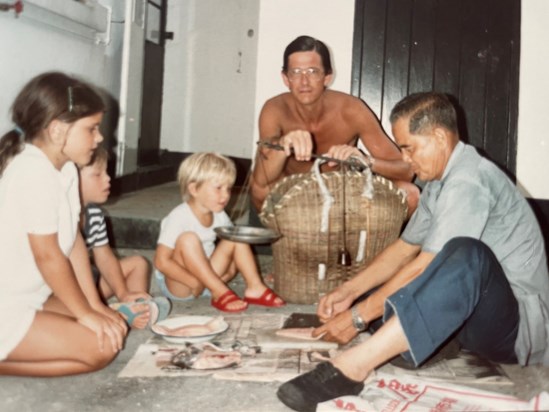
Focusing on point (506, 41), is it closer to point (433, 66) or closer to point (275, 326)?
point (433, 66)

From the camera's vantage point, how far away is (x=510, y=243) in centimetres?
153

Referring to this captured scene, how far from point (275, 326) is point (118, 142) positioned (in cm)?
272

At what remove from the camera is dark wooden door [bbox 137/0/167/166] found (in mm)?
5094

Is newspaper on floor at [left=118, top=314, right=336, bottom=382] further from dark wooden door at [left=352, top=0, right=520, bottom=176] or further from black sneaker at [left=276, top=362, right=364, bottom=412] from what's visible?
dark wooden door at [left=352, top=0, right=520, bottom=176]

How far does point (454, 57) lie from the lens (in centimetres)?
339

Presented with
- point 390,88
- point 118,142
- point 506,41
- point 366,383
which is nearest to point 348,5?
Answer: point 390,88

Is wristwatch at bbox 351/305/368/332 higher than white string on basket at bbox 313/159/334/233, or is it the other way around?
white string on basket at bbox 313/159/334/233

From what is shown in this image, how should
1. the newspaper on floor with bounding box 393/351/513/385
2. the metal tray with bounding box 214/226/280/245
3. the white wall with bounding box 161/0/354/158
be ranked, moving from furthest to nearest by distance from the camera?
the white wall with bounding box 161/0/354/158, the metal tray with bounding box 214/226/280/245, the newspaper on floor with bounding box 393/351/513/385

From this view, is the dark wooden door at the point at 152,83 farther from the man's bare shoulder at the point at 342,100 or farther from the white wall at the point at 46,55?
the man's bare shoulder at the point at 342,100

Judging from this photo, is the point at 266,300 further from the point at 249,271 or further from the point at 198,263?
the point at 198,263

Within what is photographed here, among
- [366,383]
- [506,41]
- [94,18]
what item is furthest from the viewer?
[94,18]

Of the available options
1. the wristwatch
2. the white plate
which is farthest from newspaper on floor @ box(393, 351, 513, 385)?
the white plate

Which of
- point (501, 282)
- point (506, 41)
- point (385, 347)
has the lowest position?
point (385, 347)

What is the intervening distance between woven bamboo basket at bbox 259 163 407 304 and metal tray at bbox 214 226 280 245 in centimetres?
13
